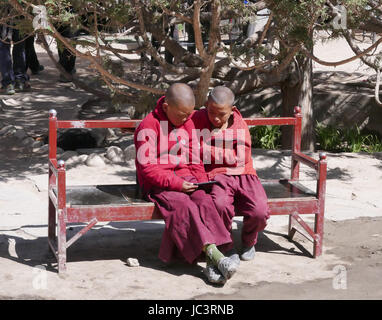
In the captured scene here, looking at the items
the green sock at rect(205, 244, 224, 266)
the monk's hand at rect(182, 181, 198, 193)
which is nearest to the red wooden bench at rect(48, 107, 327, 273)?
the monk's hand at rect(182, 181, 198, 193)

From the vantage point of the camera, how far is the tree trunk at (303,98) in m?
8.45

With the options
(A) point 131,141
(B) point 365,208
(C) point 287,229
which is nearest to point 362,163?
(B) point 365,208

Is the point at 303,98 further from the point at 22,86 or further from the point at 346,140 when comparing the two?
the point at 22,86

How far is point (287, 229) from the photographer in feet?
18.7

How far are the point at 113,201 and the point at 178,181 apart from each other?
0.48 meters

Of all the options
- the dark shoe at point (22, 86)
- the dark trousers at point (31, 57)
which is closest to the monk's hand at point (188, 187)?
the dark shoe at point (22, 86)

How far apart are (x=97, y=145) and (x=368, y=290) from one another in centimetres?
468

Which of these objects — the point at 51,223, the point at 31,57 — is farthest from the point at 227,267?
the point at 31,57

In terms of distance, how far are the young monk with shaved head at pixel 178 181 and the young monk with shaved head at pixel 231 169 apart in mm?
96

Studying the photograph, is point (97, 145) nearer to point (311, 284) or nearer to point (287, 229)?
point (287, 229)

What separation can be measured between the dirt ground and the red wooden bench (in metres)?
0.21

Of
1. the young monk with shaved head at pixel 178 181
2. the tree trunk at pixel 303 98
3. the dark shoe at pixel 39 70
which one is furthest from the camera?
the dark shoe at pixel 39 70

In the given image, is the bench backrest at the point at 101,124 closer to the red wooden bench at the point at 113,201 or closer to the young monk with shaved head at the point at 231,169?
the red wooden bench at the point at 113,201

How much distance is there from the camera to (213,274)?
4383 mm
